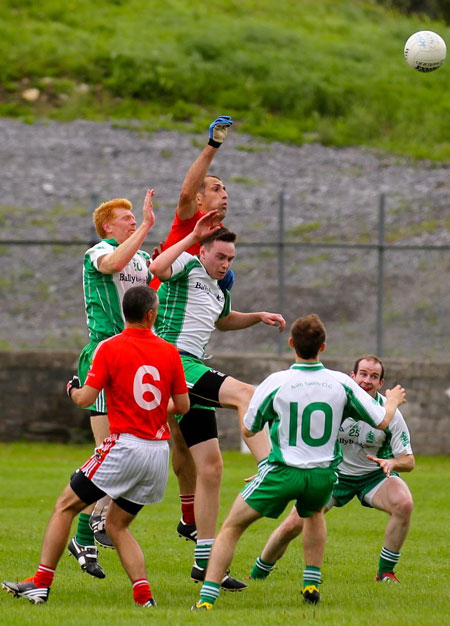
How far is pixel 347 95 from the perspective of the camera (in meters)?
30.4

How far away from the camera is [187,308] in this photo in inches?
305

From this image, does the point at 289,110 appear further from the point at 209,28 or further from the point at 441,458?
the point at 441,458

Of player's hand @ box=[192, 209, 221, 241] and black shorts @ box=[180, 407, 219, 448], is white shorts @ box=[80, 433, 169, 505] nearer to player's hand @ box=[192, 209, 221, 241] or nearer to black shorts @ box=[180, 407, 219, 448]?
black shorts @ box=[180, 407, 219, 448]

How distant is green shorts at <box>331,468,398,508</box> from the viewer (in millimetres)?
8125

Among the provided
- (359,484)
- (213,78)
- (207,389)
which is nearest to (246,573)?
(359,484)

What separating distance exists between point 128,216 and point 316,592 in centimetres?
312

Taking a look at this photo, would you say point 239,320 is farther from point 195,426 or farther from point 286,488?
point 286,488

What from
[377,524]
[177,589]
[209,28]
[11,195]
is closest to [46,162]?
[11,195]

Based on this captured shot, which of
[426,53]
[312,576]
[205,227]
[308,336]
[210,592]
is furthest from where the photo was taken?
[426,53]

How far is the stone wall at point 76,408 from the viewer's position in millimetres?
16906

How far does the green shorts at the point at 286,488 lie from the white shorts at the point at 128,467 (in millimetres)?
569

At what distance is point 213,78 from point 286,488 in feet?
83.6

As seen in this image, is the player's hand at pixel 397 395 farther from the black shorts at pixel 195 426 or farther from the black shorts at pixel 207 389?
the black shorts at pixel 195 426

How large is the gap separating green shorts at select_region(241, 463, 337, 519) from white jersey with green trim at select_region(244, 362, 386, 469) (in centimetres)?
5
